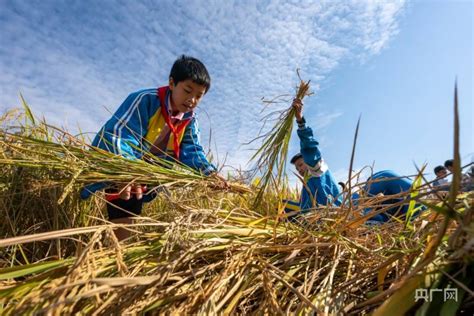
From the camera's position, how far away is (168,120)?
217 cm

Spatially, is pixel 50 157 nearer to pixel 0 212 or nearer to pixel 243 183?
pixel 0 212

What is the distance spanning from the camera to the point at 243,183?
1844 mm

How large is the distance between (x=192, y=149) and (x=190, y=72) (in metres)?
0.54

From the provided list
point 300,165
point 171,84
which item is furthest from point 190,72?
point 300,165

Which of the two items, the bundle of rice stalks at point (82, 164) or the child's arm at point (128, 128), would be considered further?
the child's arm at point (128, 128)

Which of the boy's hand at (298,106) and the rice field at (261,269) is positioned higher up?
the boy's hand at (298,106)

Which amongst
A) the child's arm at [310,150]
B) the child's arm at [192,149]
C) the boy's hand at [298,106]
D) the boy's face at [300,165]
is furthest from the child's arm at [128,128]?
the boy's face at [300,165]

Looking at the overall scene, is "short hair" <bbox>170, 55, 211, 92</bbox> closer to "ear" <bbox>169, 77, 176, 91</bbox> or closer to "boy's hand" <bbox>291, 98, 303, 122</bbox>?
"ear" <bbox>169, 77, 176, 91</bbox>

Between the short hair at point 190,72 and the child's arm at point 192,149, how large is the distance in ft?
1.00

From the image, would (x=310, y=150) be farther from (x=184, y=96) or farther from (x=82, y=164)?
(x=82, y=164)

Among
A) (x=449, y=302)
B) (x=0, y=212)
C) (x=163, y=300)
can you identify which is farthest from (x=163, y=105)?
(x=449, y=302)

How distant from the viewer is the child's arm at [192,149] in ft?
7.04

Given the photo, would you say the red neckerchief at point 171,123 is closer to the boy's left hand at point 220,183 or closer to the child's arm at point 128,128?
the child's arm at point 128,128

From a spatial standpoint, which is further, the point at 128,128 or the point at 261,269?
the point at 128,128
